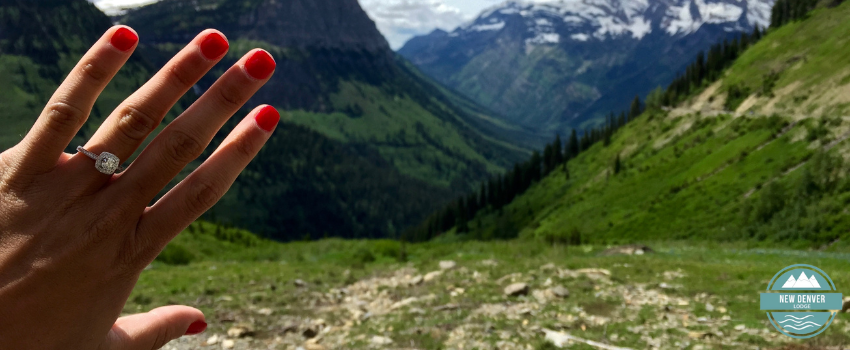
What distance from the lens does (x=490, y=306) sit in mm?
12773

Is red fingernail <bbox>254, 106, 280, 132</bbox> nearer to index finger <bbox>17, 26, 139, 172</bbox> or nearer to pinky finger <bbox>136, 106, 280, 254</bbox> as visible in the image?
Result: pinky finger <bbox>136, 106, 280, 254</bbox>

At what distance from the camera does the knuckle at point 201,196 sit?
9.72ft

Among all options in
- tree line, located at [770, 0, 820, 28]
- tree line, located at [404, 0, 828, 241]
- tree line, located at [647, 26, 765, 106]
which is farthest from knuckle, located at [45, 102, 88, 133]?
tree line, located at [770, 0, 820, 28]

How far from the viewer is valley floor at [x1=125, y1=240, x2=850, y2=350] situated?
376 inches

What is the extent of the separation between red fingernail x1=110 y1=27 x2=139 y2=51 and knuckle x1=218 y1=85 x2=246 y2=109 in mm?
578

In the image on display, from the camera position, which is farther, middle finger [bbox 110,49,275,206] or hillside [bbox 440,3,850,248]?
hillside [bbox 440,3,850,248]

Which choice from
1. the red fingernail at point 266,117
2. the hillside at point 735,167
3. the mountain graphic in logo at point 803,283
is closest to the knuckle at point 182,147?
the red fingernail at point 266,117

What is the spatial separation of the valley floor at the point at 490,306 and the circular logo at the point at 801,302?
0.26 meters

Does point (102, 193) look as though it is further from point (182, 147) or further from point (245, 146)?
point (245, 146)

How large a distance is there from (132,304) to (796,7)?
141296 mm

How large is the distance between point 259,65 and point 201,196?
3.13 ft

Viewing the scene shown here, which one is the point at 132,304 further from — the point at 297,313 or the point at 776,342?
the point at 776,342

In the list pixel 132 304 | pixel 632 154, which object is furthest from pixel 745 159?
pixel 132 304

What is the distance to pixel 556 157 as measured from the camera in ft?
429
